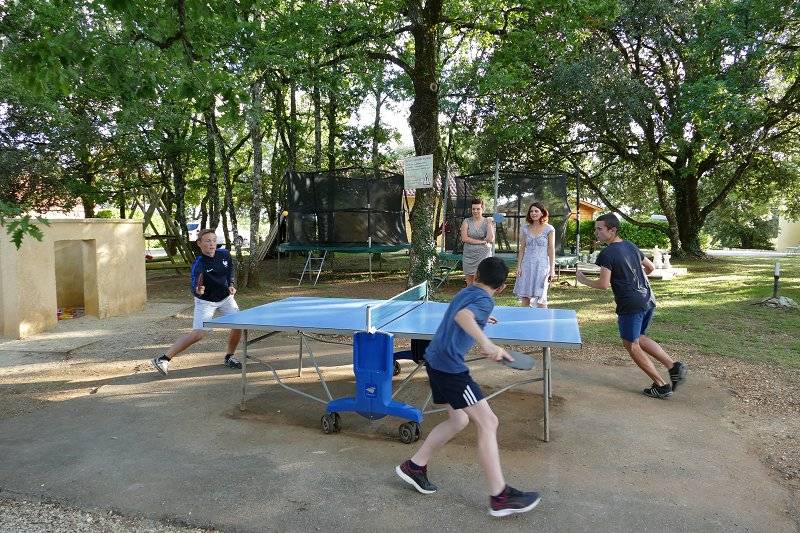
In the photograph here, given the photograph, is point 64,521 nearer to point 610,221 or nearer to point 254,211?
point 610,221

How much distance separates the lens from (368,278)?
50.9 ft

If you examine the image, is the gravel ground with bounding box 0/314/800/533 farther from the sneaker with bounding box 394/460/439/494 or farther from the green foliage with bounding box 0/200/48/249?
the green foliage with bounding box 0/200/48/249

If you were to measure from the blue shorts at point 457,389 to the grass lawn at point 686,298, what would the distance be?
16.0ft

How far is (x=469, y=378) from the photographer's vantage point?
10.8 feet

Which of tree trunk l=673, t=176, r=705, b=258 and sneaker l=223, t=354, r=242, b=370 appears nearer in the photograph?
sneaker l=223, t=354, r=242, b=370

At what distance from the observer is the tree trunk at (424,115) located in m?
9.90

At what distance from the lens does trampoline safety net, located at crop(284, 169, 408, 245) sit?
1466cm

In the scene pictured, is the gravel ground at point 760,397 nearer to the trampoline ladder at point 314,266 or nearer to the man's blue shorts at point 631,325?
the man's blue shorts at point 631,325

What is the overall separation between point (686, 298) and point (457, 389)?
970 cm

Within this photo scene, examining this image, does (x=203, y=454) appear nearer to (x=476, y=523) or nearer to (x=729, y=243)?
(x=476, y=523)

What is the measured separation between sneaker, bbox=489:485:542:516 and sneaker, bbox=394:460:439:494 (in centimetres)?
42

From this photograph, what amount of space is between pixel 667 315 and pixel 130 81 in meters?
8.36

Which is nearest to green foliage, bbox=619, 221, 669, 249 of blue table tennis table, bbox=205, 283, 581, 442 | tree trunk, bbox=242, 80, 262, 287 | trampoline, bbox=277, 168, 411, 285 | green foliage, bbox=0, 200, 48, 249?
trampoline, bbox=277, 168, 411, 285

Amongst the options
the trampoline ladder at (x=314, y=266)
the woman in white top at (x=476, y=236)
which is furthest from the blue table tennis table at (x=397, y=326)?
the trampoline ladder at (x=314, y=266)
